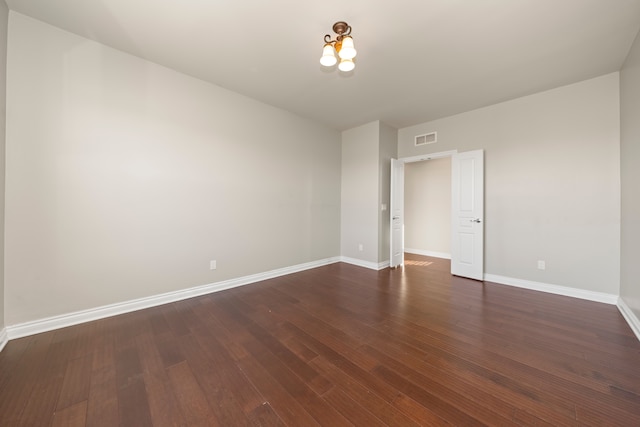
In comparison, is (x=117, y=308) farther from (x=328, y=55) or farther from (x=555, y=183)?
(x=555, y=183)

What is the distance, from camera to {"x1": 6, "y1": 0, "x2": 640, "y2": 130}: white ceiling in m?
2.03

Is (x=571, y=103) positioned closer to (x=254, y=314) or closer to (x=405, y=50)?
(x=405, y=50)

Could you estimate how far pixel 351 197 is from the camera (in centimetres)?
510

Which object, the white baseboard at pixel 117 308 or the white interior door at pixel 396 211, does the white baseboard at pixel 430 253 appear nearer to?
the white interior door at pixel 396 211

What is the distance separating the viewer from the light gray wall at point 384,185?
4641 millimetres

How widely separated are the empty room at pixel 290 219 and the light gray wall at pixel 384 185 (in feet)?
1.71

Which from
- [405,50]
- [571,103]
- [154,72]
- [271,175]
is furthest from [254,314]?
[571,103]

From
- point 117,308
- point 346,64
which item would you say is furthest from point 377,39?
point 117,308

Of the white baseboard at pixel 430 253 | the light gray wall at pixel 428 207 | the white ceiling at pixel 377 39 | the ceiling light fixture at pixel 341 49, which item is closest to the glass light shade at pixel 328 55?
the ceiling light fixture at pixel 341 49

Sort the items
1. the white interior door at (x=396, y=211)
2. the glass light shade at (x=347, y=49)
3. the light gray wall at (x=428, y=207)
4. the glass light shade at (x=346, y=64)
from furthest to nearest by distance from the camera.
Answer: the light gray wall at (x=428, y=207) → the white interior door at (x=396, y=211) → the glass light shade at (x=346, y=64) → the glass light shade at (x=347, y=49)

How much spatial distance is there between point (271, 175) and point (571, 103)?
177 inches

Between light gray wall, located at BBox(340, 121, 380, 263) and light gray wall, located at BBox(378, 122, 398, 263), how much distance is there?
0.09 metres

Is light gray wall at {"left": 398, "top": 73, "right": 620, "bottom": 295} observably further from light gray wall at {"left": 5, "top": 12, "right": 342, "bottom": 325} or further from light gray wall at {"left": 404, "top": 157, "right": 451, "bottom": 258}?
light gray wall at {"left": 5, "top": 12, "right": 342, "bottom": 325}

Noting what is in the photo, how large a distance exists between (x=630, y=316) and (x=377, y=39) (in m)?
3.91
